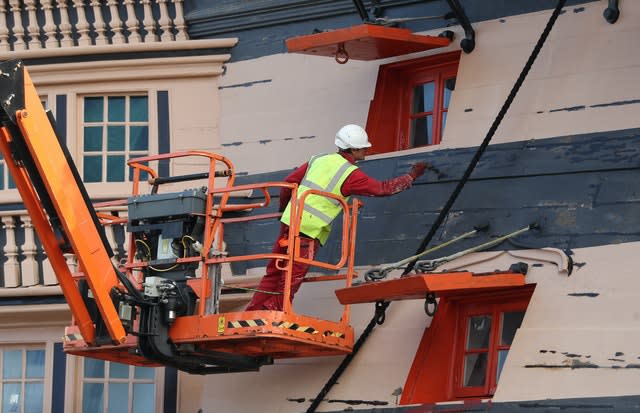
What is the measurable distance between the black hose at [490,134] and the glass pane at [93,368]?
321 centimetres

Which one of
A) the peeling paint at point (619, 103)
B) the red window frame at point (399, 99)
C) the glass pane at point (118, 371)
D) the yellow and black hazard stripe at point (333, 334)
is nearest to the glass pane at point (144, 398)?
the glass pane at point (118, 371)

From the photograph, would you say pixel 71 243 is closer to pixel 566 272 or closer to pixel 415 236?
pixel 415 236

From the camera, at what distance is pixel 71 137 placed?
1420cm

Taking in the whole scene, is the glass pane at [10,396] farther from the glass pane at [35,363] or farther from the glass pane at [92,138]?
the glass pane at [92,138]

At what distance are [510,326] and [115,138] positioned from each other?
425 centimetres

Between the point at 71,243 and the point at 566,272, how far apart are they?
345cm

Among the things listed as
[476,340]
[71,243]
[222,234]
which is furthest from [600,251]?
[71,243]

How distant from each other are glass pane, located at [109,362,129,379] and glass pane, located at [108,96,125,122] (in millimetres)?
2098

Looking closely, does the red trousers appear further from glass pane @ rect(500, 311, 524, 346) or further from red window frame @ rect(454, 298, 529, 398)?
glass pane @ rect(500, 311, 524, 346)

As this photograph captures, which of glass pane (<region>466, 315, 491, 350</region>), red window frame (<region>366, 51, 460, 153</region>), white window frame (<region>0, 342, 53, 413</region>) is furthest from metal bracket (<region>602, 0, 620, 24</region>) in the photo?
white window frame (<region>0, 342, 53, 413</region>)

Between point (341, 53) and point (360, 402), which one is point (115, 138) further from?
point (360, 402)

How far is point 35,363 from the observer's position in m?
14.2

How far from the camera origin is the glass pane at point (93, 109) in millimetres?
14273

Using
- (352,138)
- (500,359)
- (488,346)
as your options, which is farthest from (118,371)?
(500,359)
